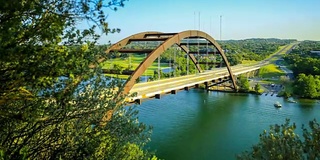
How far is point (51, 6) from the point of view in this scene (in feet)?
13.2

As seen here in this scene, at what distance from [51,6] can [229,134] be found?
2156cm

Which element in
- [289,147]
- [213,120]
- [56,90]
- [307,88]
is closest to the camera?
[56,90]

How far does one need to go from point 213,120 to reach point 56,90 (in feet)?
82.2

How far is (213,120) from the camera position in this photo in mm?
28688

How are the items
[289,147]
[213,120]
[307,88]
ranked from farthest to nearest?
1. [307,88]
2. [213,120]
3. [289,147]

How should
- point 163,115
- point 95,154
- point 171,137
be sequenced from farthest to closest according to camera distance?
point 163,115 < point 171,137 < point 95,154

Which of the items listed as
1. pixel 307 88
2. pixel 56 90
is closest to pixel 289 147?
pixel 56 90

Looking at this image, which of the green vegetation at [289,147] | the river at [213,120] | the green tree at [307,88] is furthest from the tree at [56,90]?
the green tree at [307,88]

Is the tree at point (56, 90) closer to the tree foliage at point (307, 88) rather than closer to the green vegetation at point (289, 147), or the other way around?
the green vegetation at point (289, 147)

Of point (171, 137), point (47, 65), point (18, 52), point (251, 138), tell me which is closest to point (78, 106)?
point (47, 65)

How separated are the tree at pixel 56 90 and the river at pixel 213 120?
12728 millimetres

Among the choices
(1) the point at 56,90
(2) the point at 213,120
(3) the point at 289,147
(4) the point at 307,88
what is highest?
(1) the point at 56,90

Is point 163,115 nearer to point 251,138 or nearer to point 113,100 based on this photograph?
point 251,138

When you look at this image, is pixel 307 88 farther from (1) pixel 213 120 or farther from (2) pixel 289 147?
(2) pixel 289 147
